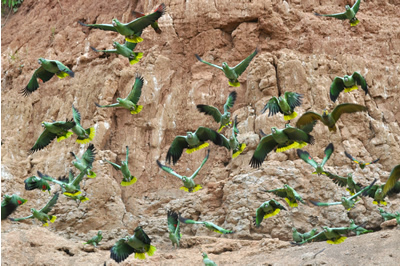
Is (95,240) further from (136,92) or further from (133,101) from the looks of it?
(136,92)

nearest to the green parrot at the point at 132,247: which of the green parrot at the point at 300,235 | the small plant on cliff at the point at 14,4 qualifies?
the green parrot at the point at 300,235

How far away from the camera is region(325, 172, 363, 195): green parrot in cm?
1334

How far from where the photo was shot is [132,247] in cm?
1126

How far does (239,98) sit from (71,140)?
215 inches

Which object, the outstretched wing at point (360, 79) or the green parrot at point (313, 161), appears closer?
the outstretched wing at point (360, 79)

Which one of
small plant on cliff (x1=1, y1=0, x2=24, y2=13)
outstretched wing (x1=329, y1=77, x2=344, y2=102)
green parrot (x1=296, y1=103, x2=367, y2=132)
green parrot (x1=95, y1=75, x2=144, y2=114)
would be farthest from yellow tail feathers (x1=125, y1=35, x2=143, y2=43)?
small plant on cliff (x1=1, y1=0, x2=24, y2=13)

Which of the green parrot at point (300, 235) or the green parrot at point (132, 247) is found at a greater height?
the green parrot at point (132, 247)

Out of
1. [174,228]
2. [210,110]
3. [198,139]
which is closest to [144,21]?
[210,110]

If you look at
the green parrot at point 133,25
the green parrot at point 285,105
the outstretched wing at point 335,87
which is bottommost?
the green parrot at point 285,105

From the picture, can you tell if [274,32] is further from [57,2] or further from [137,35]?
[57,2]

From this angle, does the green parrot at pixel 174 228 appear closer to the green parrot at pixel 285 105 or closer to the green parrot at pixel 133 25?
the green parrot at pixel 285 105

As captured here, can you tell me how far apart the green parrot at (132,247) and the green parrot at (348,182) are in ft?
15.6

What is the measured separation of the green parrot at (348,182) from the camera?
13.3 metres

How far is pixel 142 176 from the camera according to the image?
54.3 feet
